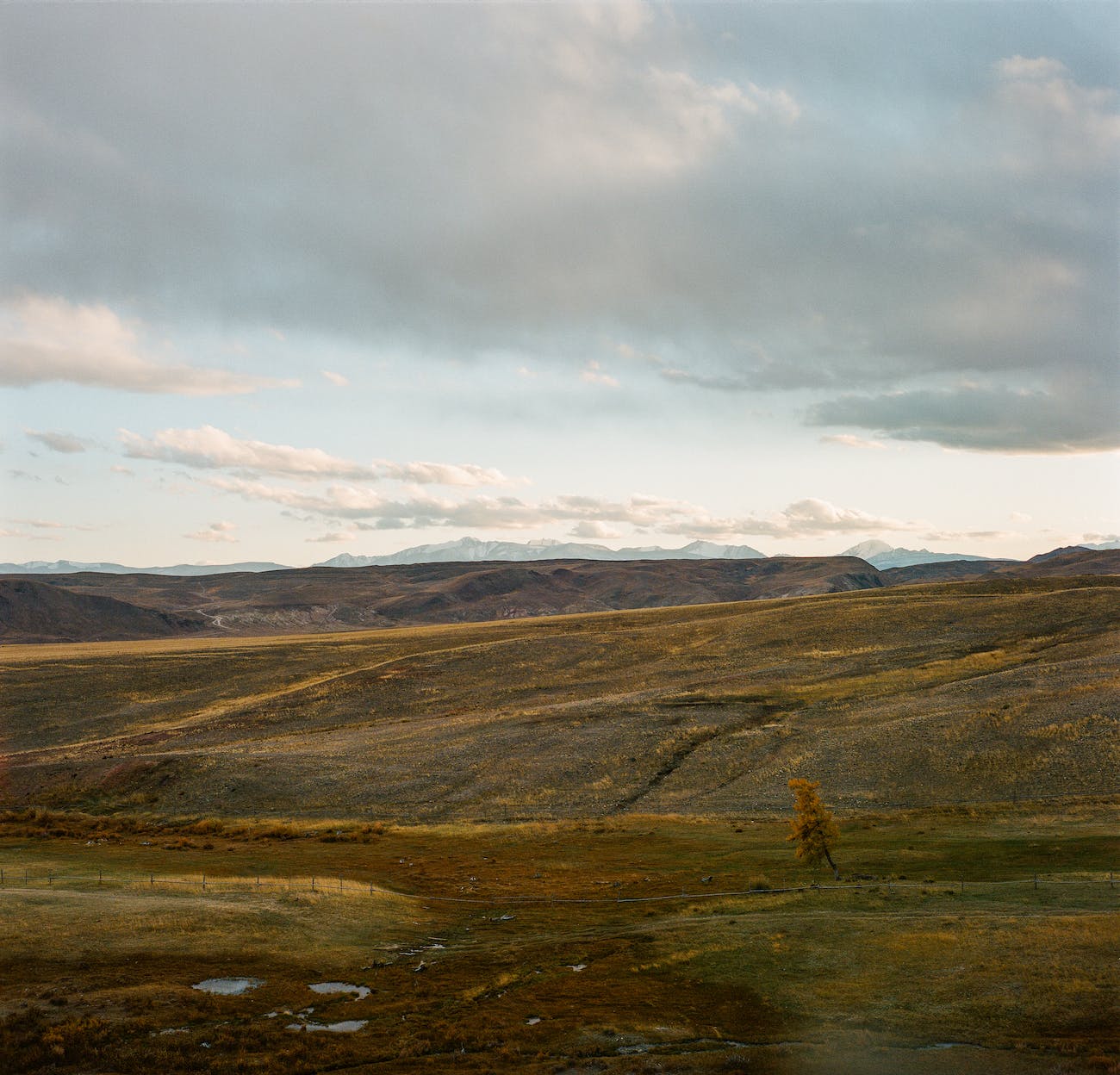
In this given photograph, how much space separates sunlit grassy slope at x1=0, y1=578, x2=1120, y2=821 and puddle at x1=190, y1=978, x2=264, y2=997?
43787 millimetres

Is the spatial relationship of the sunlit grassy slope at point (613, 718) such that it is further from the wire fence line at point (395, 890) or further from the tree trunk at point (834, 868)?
the wire fence line at point (395, 890)

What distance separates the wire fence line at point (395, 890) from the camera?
138 ft

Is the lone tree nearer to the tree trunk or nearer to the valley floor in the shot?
the tree trunk

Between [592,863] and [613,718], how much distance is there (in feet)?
141

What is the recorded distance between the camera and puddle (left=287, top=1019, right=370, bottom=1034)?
2718 cm

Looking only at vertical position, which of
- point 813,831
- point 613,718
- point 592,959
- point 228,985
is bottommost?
point 613,718

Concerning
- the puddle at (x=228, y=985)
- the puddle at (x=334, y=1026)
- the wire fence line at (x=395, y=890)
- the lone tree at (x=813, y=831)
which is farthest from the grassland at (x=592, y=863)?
the lone tree at (x=813, y=831)

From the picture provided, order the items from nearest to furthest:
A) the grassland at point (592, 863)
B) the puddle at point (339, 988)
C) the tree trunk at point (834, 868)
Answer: the grassland at point (592, 863), the puddle at point (339, 988), the tree trunk at point (834, 868)

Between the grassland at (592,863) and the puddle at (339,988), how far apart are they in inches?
20.1

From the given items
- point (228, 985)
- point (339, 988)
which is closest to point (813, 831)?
point (339, 988)

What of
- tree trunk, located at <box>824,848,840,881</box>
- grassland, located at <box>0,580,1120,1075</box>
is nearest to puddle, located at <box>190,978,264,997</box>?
grassland, located at <box>0,580,1120,1075</box>

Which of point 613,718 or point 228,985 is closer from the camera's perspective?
point 228,985

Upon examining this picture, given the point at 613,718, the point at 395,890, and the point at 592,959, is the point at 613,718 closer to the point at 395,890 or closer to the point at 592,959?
the point at 395,890

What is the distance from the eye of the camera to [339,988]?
31359 millimetres
